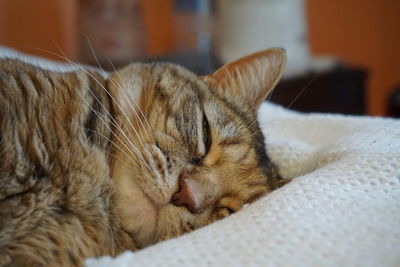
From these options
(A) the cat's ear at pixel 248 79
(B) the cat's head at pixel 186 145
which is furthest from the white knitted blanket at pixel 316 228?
(A) the cat's ear at pixel 248 79

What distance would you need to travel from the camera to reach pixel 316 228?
0.65m

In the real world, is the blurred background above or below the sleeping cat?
below

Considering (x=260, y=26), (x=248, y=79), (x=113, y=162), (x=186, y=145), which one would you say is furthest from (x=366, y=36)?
(x=113, y=162)

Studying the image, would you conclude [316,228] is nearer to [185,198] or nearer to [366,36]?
[185,198]

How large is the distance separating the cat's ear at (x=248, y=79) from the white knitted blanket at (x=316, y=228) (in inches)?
11.4

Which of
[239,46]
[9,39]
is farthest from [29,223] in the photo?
[9,39]

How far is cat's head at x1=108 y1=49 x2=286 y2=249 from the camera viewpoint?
83cm

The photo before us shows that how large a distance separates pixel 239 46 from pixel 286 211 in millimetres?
1681

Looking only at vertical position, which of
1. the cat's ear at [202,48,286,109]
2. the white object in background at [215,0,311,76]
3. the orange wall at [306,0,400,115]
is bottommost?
the orange wall at [306,0,400,115]

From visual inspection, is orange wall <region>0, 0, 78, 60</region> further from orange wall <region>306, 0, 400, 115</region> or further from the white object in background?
orange wall <region>306, 0, 400, 115</region>

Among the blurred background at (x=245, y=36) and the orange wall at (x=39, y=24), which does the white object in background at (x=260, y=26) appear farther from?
the orange wall at (x=39, y=24)

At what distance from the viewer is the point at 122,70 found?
3.42ft

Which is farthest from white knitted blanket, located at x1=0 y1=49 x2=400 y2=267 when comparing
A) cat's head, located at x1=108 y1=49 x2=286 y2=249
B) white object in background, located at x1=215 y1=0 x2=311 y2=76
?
white object in background, located at x1=215 y1=0 x2=311 y2=76

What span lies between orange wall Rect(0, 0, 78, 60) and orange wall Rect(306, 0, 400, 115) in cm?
160
